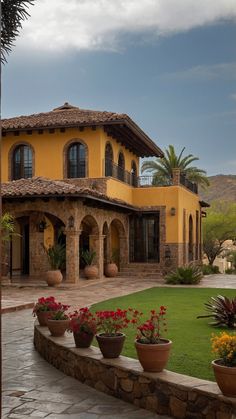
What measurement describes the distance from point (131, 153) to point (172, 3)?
66.7ft

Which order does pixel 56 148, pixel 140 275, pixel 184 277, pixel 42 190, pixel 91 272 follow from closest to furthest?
1. pixel 42 190
2. pixel 184 277
3. pixel 91 272
4. pixel 140 275
5. pixel 56 148

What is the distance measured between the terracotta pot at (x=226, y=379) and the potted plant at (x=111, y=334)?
5.68ft

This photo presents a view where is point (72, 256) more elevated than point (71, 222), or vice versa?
point (71, 222)

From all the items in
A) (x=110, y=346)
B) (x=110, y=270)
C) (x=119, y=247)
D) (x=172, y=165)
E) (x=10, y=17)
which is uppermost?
(x=172, y=165)

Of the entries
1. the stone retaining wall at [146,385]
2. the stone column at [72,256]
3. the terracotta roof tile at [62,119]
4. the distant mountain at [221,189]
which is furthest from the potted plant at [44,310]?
the distant mountain at [221,189]

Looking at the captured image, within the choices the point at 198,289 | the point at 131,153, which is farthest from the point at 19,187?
the point at 131,153

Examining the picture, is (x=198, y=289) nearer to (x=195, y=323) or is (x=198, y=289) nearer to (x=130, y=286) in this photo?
(x=130, y=286)

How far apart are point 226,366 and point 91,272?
608 inches

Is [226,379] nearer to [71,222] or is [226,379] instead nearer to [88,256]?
[71,222]

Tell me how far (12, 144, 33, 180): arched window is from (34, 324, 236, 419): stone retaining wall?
1777cm

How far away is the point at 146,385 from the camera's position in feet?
18.4

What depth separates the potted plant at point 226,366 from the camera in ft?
15.9

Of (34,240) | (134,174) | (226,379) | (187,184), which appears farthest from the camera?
(134,174)

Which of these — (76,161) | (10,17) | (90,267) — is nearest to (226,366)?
(10,17)
